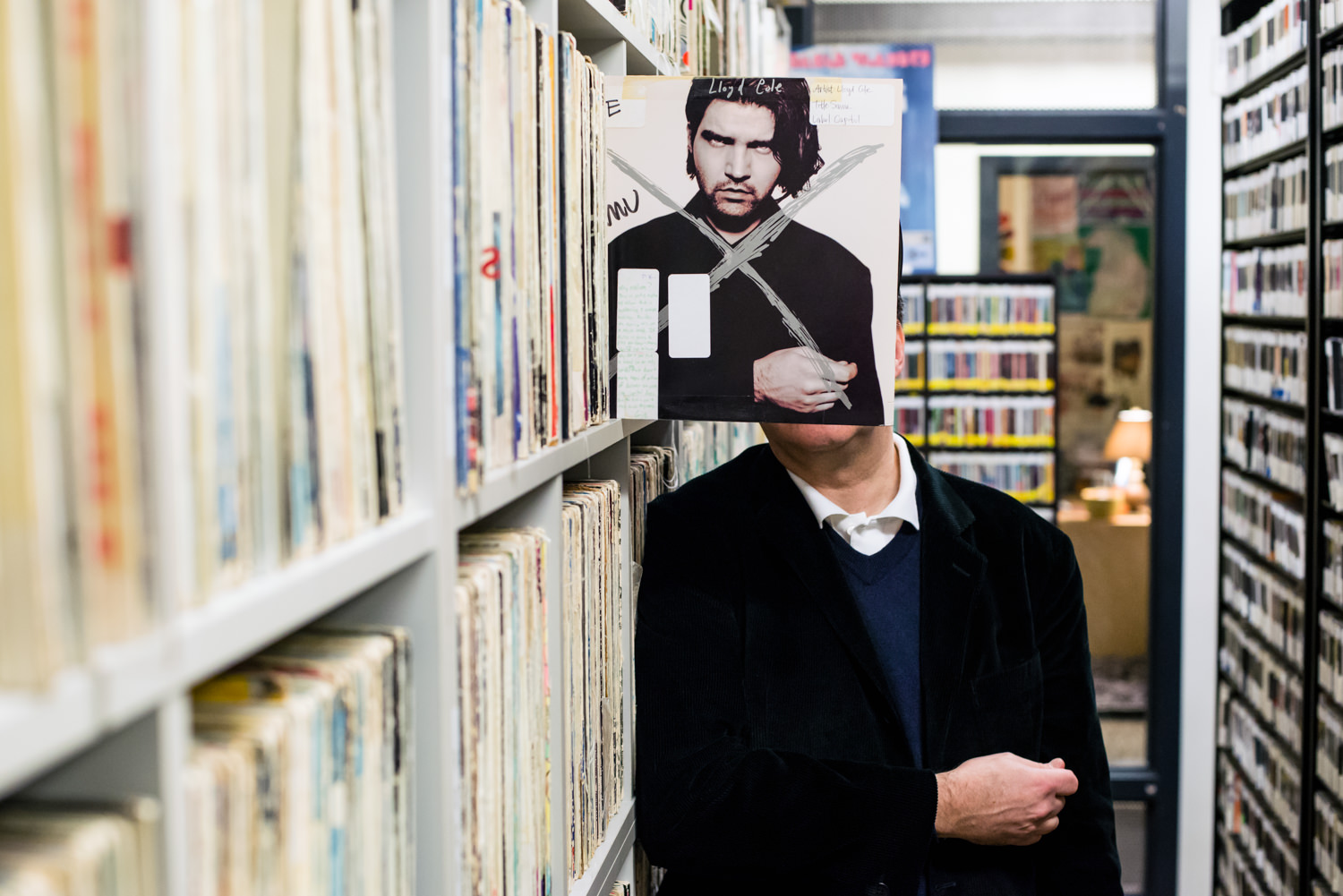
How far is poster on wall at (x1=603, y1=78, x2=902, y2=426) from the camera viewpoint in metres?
1.14

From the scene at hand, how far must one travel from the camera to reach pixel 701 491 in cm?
155

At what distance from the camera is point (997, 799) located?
138 cm

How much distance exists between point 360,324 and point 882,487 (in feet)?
3.26

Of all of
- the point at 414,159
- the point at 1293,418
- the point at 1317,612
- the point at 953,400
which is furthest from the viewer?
the point at 953,400

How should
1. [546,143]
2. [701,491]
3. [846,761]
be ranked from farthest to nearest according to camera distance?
[701,491], [846,761], [546,143]

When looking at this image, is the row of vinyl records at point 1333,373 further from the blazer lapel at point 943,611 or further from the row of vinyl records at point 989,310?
the blazer lapel at point 943,611

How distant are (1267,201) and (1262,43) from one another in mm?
531

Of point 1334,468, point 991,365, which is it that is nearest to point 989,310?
point 991,365

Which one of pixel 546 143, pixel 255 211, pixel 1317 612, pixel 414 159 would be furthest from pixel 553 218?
pixel 1317 612

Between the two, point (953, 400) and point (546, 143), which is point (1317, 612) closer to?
point (953, 400)

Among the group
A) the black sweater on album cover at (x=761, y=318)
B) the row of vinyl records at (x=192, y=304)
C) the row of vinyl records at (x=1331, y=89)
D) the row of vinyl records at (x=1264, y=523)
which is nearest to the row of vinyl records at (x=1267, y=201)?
the row of vinyl records at (x=1331, y=89)

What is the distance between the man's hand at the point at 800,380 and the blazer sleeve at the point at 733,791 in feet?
1.28

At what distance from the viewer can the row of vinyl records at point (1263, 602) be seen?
3518 mm

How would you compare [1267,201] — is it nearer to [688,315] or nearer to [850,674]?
[850,674]
